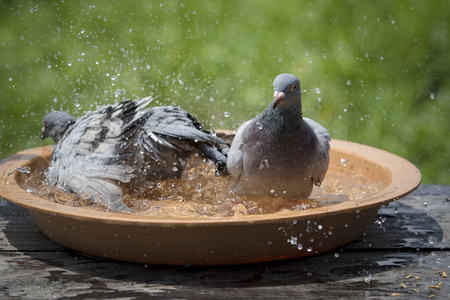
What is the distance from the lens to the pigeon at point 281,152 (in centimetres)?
207

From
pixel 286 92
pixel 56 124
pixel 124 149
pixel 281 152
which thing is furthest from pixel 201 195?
pixel 56 124

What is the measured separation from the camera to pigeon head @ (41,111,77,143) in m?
2.98

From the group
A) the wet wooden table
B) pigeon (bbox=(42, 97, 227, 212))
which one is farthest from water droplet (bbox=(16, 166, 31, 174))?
the wet wooden table

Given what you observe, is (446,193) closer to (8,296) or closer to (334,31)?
(334,31)

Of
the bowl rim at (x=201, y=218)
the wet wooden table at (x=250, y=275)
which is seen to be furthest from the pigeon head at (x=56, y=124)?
the wet wooden table at (x=250, y=275)

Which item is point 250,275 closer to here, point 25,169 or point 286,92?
point 286,92

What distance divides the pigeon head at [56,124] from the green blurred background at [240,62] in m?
0.98

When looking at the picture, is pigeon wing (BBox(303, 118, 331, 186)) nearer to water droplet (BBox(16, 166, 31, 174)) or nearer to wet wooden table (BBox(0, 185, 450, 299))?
wet wooden table (BBox(0, 185, 450, 299))

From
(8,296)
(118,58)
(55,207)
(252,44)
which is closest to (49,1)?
(118,58)

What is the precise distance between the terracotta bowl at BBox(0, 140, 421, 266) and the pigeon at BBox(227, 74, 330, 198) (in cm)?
33

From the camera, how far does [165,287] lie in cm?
167

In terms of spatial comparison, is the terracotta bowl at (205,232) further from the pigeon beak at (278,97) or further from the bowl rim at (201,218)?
the pigeon beak at (278,97)

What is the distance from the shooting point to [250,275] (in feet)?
5.78

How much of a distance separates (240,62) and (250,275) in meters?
2.68
